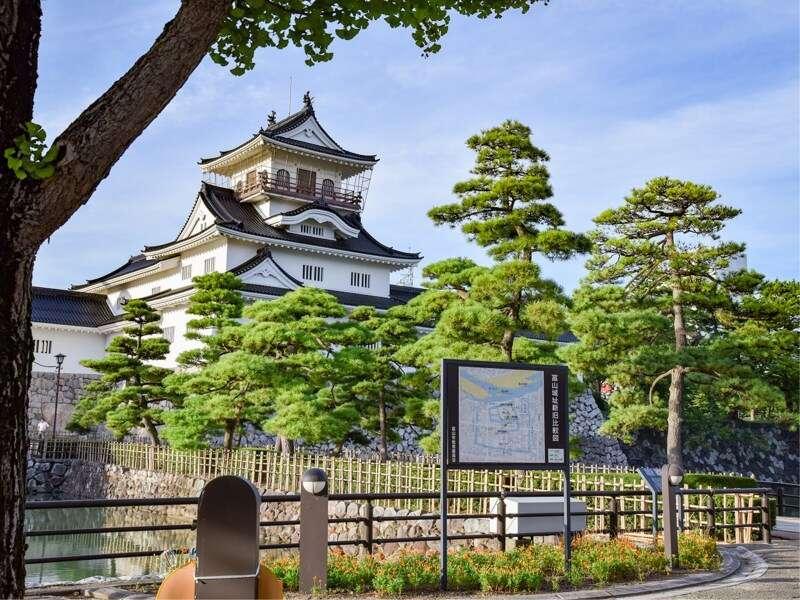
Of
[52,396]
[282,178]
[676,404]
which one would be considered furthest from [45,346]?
A: [676,404]

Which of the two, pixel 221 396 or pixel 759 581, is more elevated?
pixel 221 396

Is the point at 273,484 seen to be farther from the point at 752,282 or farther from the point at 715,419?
the point at 715,419

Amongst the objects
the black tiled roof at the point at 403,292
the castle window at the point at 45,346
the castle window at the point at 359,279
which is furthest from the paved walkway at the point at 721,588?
the castle window at the point at 45,346

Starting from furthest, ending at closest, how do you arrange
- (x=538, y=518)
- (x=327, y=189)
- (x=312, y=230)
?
(x=327, y=189) → (x=312, y=230) → (x=538, y=518)

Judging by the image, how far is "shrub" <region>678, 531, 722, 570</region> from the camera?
33.3 feet

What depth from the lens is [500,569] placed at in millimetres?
8469

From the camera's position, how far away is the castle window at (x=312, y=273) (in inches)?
1458

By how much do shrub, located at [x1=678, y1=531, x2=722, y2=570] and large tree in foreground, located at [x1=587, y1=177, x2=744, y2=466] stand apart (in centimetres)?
1223

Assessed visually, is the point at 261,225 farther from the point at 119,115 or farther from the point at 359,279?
the point at 119,115

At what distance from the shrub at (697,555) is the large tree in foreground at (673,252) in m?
12.2

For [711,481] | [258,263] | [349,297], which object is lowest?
[711,481]

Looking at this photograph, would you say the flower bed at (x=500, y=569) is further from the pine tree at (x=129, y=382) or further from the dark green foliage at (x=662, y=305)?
the pine tree at (x=129, y=382)

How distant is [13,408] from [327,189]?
38445mm

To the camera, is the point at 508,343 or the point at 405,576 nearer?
the point at 405,576
